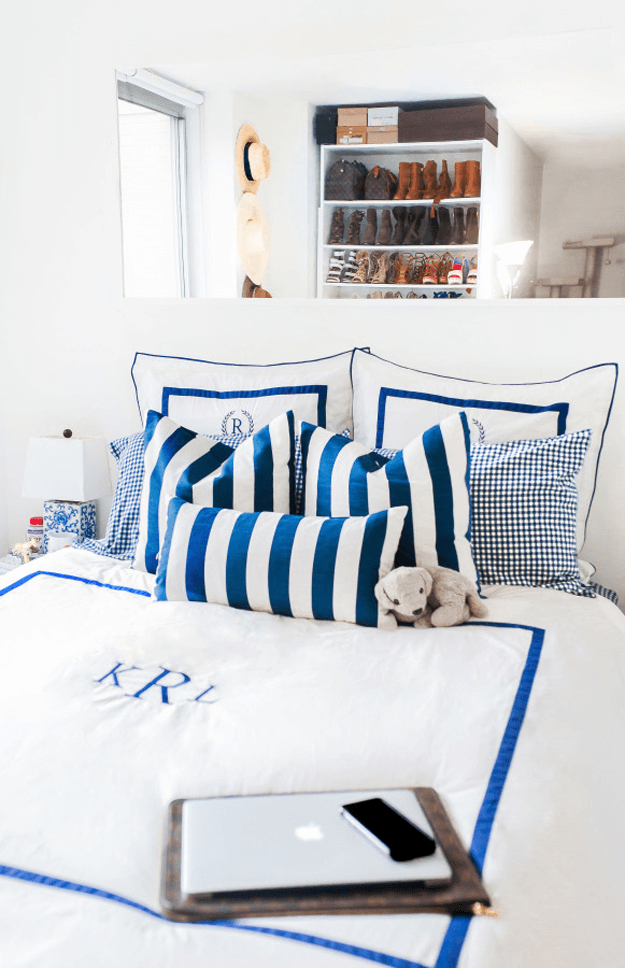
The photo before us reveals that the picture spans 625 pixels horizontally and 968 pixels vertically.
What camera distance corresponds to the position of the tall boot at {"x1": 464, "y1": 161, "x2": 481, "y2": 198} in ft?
6.81

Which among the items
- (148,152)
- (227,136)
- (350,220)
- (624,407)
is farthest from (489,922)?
(148,152)

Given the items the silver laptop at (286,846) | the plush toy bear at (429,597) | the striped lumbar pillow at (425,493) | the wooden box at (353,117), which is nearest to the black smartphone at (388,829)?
the silver laptop at (286,846)

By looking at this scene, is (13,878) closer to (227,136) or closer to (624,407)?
(624,407)

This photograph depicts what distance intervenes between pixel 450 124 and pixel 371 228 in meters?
0.33

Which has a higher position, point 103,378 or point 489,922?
point 103,378

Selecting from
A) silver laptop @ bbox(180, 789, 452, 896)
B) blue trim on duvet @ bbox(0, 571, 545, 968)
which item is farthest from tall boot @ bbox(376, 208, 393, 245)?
silver laptop @ bbox(180, 789, 452, 896)

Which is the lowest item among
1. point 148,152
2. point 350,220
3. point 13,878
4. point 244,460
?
point 13,878

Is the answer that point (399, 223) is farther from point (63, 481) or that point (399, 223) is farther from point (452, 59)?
point (63, 481)

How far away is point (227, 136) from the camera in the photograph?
7.51ft

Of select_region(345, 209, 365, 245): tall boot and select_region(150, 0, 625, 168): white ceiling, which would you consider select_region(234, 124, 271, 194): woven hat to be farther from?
select_region(345, 209, 365, 245): tall boot

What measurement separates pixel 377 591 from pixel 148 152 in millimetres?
1619

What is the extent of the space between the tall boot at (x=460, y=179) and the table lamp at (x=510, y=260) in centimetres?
17

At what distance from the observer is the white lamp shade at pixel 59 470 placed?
2.42 meters

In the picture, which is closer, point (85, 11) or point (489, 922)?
point (489, 922)
